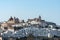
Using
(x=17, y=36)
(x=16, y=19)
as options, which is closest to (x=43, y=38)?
(x=17, y=36)

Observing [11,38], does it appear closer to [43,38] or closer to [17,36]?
[17,36]

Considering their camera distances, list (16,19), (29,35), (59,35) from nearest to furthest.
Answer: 1. (29,35)
2. (59,35)
3. (16,19)

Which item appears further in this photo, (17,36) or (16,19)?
(16,19)

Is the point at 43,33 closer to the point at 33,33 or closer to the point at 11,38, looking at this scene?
the point at 33,33

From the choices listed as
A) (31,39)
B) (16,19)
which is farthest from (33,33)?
(16,19)

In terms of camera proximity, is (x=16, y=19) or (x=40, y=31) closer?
(x=40, y=31)

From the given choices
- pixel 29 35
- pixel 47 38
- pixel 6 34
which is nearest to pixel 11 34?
pixel 6 34

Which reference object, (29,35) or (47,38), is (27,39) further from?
(47,38)

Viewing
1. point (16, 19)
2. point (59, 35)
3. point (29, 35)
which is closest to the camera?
point (29, 35)
